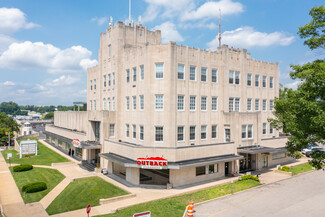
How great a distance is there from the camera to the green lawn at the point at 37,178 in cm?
2359

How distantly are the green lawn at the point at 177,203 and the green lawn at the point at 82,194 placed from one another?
4.31 m

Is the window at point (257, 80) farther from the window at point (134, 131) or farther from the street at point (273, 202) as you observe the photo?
the window at point (134, 131)

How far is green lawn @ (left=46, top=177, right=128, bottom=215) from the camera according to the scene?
2078cm

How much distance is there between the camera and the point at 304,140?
615 inches

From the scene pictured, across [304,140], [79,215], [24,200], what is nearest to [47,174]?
[24,200]

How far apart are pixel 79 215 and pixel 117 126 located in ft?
53.5

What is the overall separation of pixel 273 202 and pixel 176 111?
45.5 feet

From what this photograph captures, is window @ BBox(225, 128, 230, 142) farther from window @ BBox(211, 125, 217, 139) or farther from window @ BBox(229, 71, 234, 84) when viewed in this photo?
window @ BBox(229, 71, 234, 84)

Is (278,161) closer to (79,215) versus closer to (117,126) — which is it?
(117,126)

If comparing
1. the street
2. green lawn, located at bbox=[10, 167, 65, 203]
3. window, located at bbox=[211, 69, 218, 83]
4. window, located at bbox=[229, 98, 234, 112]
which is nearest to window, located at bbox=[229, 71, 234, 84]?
window, located at bbox=[229, 98, 234, 112]

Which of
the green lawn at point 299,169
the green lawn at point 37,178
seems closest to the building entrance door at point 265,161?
the green lawn at point 299,169

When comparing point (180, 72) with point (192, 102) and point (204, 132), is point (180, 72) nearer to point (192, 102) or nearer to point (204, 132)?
point (192, 102)

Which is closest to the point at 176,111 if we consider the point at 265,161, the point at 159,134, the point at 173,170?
the point at 159,134

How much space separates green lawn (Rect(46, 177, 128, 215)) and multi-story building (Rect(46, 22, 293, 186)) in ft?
9.97
